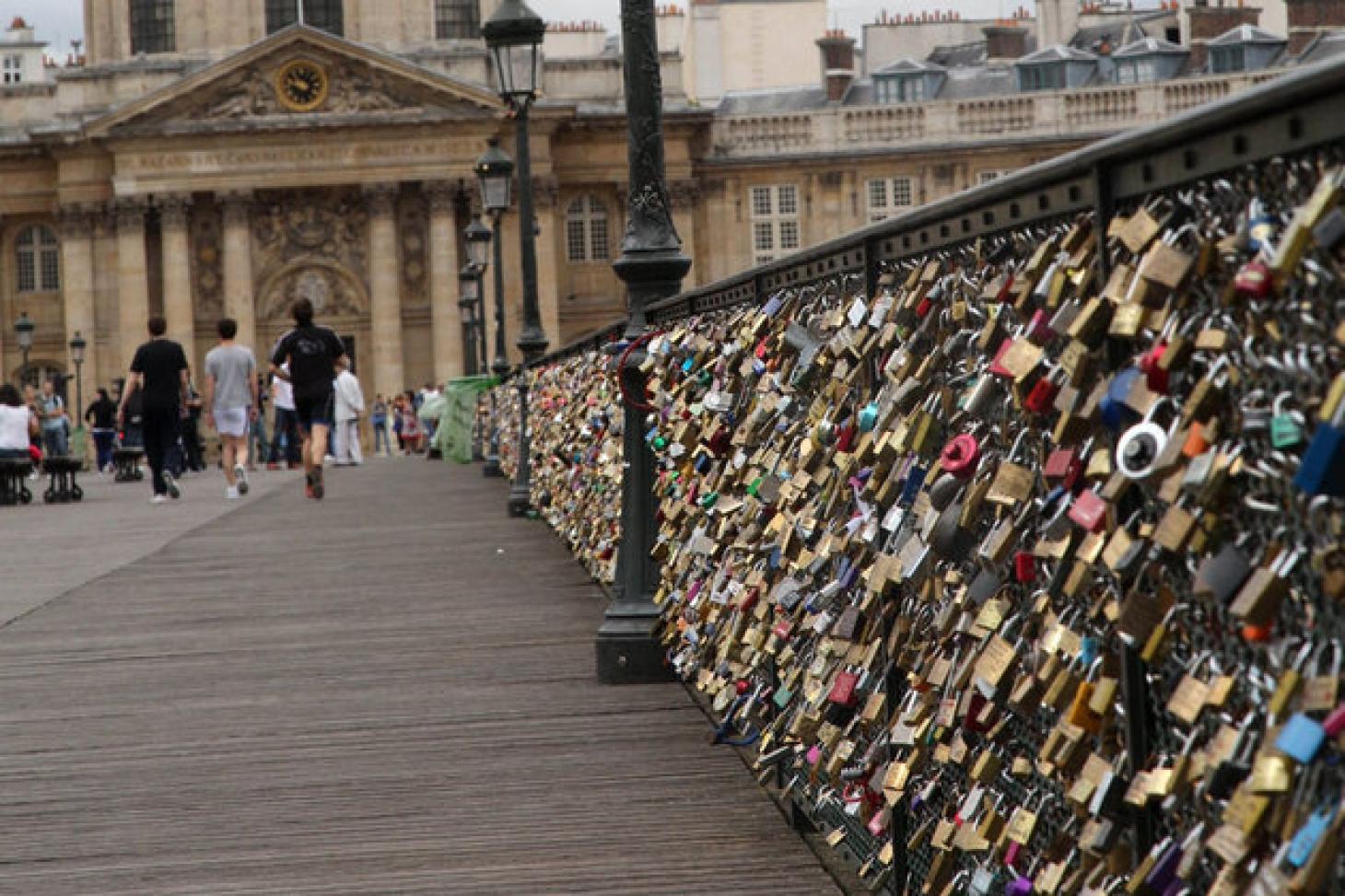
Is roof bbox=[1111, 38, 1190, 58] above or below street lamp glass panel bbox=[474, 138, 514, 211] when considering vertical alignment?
above

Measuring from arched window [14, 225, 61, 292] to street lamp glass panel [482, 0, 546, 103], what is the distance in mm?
55802

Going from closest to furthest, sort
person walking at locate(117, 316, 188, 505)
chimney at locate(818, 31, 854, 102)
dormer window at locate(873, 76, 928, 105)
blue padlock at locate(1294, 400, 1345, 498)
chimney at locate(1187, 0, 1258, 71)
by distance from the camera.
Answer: blue padlock at locate(1294, 400, 1345, 498)
person walking at locate(117, 316, 188, 505)
chimney at locate(1187, 0, 1258, 71)
dormer window at locate(873, 76, 928, 105)
chimney at locate(818, 31, 854, 102)

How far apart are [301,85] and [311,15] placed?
5.70 m

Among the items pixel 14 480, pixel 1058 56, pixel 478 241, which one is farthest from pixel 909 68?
pixel 14 480

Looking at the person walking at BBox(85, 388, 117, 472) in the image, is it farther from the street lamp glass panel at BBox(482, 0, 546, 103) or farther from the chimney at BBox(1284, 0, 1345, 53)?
the chimney at BBox(1284, 0, 1345, 53)

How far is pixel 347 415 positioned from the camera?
41.1 meters

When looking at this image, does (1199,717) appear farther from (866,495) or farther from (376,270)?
(376,270)

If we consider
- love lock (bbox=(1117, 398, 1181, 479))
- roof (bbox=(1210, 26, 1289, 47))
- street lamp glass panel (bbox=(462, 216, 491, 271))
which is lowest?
love lock (bbox=(1117, 398, 1181, 479))

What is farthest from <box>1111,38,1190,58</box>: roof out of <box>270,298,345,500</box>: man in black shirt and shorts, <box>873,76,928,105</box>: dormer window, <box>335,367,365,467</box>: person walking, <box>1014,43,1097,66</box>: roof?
<box>270,298,345,500</box>: man in black shirt and shorts

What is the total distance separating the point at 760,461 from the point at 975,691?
7.60 feet

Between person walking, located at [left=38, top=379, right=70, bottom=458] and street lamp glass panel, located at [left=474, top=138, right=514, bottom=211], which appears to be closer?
street lamp glass panel, located at [left=474, top=138, right=514, bottom=211]

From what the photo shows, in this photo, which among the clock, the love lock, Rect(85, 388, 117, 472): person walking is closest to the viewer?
the love lock

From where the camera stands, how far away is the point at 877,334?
14.7 feet

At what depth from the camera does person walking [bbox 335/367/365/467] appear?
128 feet
